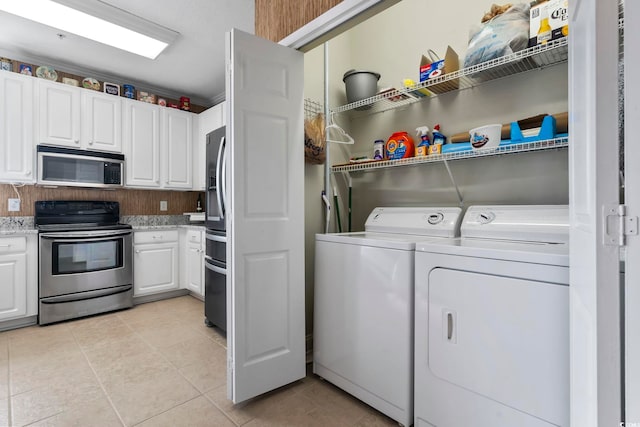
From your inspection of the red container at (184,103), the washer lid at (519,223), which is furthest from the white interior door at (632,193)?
the red container at (184,103)

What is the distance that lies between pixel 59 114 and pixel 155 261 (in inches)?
69.5

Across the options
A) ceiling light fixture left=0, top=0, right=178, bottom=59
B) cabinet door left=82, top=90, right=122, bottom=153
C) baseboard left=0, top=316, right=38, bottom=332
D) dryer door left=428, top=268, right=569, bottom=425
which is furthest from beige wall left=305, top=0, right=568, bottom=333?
baseboard left=0, top=316, right=38, bottom=332

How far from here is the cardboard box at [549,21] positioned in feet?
4.55

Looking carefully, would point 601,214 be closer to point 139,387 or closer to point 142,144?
point 139,387

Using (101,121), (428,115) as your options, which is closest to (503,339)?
(428,115)

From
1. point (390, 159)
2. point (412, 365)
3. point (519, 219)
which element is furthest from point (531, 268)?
point (390, 159)

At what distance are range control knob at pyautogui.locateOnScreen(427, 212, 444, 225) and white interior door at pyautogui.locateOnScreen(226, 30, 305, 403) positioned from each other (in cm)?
76

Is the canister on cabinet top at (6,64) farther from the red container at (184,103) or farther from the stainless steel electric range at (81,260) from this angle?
the red container at (184,103)

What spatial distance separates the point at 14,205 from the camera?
3.15 m

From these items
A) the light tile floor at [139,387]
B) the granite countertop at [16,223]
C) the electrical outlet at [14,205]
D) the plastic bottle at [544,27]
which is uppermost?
the plastic bottle at [544,27]

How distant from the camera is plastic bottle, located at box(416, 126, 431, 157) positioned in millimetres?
1954

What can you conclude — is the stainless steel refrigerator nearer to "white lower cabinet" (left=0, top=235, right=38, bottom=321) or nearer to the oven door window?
the oven door window

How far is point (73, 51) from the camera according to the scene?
10.1ft

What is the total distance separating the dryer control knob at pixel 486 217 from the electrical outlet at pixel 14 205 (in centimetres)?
416
